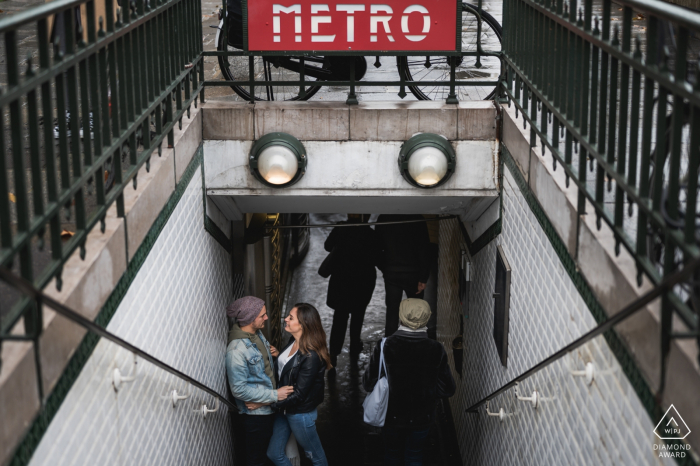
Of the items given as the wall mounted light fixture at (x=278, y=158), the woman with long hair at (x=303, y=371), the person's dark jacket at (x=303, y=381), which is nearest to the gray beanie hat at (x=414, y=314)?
the woman with long hair at (x=303, y=371)

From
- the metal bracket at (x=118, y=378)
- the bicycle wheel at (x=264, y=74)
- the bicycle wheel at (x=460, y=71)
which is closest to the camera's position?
the metal bracket at (x=118, y=378)

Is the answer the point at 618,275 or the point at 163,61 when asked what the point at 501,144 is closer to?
the point at 163,61

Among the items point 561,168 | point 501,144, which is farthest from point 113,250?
point 501,144

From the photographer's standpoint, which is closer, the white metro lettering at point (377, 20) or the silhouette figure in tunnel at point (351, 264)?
the white metro lettering at point (377, 20)

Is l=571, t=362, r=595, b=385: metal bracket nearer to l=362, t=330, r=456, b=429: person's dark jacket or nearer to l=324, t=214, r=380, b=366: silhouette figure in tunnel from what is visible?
l=362, t=330, r=456, b=429: person's dark jacket

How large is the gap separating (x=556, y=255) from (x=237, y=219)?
12.1 ft

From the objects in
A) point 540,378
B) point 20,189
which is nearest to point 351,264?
point 540,378

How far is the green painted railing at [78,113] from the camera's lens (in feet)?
7.77

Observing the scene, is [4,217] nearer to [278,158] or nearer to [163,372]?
[163,372]

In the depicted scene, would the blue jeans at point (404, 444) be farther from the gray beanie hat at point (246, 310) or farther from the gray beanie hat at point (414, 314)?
the gray beanie hat at point (246, 310)

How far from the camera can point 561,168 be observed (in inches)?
158

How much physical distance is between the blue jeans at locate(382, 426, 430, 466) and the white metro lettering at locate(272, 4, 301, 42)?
117 inches

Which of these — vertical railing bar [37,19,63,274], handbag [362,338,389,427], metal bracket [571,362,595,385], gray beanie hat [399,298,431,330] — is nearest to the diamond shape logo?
metal bracket [571,362,595,385]

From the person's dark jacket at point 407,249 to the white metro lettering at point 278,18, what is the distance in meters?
3.04
